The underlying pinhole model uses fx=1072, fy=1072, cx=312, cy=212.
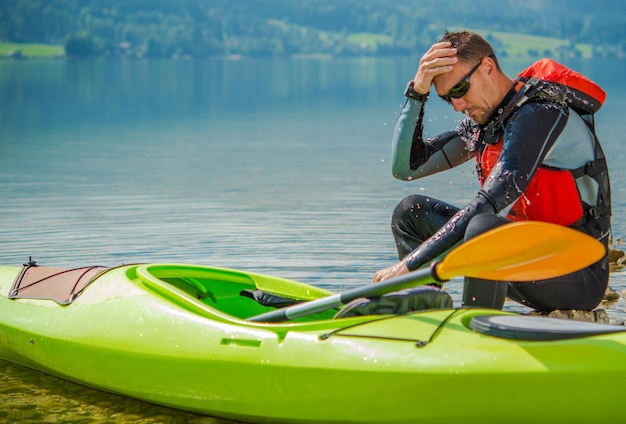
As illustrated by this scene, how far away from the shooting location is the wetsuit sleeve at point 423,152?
6418 mm

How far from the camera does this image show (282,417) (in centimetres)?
512

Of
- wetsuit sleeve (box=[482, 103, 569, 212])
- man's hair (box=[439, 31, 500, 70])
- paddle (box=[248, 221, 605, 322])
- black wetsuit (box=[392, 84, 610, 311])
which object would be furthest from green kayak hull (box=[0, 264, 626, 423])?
man's hair (box=[439, 31, 500, 70])

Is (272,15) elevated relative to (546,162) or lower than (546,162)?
lower

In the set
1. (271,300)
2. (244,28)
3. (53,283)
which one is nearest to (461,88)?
(271,300)

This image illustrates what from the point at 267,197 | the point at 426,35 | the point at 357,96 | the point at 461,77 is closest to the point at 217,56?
the point at 426,35

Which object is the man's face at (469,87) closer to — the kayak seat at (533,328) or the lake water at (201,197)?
the kayak seat at (533,328)

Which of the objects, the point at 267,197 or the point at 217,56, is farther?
the point at 217,56

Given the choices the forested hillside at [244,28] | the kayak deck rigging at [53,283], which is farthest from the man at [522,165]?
the forested hillside at [244,28]

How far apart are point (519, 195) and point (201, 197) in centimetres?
943

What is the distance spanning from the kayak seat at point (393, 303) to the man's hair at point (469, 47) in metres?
1.27

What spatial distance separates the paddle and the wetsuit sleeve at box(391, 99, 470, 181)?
161cm

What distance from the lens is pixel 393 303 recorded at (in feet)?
16.9

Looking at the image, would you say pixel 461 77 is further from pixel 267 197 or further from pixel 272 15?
pixel 272 15

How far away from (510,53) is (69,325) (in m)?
131
